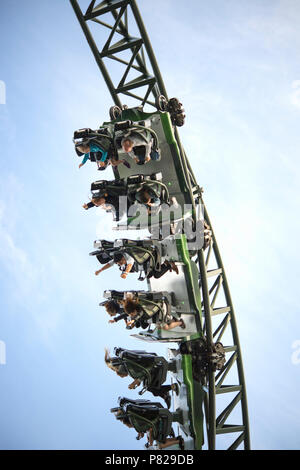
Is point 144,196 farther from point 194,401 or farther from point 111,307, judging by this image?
point 194,401

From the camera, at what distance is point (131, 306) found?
7289 millimetres

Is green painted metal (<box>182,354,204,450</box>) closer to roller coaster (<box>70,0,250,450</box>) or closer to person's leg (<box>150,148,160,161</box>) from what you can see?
roller coaster (<box>70,0,250,450</box>)

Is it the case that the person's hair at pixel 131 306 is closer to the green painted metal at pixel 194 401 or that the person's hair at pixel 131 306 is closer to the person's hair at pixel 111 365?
the person's hair at pixel 111 365

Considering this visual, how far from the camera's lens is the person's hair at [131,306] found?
23.8 feet

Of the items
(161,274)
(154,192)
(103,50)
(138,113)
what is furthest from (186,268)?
(103,50)

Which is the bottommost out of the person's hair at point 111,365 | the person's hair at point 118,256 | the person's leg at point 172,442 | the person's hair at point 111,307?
the person's leg at point 172,442

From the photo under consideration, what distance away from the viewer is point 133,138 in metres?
6.94

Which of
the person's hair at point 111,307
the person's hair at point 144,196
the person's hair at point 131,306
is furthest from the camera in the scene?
the person's hair at point 111,307

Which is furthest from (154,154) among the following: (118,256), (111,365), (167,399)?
(167,399)

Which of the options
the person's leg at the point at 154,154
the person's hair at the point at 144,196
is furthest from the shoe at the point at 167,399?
the person's leg at the point at 154,154

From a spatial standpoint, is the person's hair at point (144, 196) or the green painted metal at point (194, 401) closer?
the person's hair at point (144, 196)

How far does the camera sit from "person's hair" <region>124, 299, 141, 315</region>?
727cm

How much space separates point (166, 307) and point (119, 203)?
1824 mm
